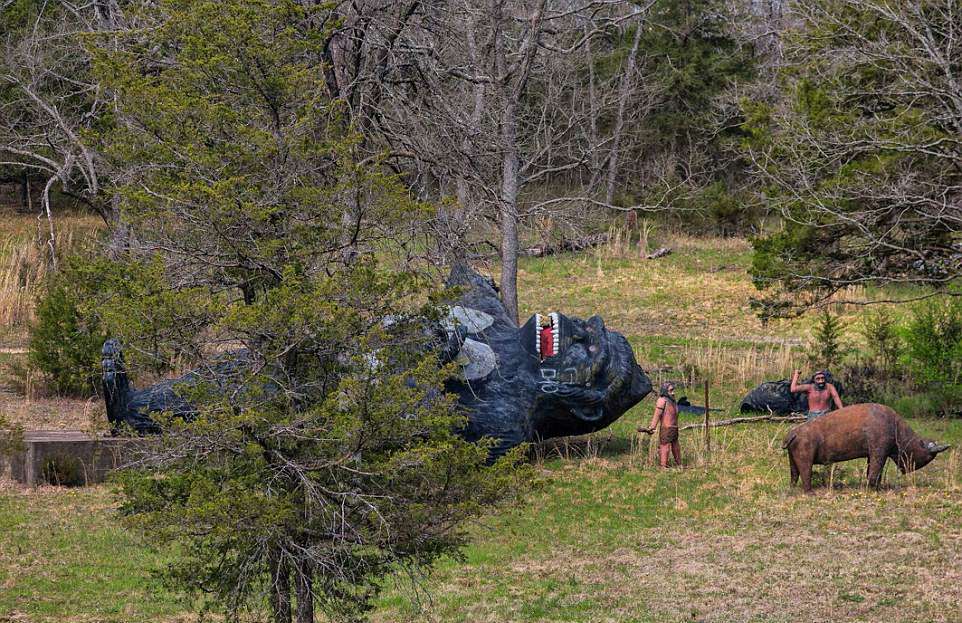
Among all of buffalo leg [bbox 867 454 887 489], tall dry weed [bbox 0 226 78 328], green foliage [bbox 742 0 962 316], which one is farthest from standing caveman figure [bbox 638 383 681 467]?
tall dry weed [bbox 0 226 78 328]

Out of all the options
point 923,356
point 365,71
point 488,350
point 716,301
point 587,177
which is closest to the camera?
point 365,71

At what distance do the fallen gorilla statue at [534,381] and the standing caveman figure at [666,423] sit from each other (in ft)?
2.09

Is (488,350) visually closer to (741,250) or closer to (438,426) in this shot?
(438,426)

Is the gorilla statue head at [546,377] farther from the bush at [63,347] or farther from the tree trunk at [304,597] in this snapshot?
the tree trunk at [304,597]

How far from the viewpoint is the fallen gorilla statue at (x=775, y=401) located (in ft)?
60.6

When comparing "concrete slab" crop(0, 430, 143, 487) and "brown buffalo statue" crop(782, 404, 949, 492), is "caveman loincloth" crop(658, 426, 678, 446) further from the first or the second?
"concrete slab" crop(0, 430, 143, 487)

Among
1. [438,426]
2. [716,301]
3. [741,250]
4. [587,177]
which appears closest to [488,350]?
[438,426]

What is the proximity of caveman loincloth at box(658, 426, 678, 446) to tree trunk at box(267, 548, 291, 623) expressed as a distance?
817cm

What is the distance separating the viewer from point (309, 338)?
670 cm

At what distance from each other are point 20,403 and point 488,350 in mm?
7676

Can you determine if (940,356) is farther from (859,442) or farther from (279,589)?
(279,589)

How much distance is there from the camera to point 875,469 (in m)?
12.5

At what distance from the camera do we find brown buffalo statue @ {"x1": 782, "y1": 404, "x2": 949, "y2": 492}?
12.3m

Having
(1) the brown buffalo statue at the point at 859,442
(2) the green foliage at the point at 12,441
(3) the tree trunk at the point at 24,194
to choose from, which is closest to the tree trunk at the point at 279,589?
(2) the green foliage at the point at 12,441
